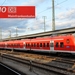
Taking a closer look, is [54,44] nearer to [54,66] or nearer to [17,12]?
[17,12]

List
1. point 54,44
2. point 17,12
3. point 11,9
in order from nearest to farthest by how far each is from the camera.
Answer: point 17,12
point 11,9
point 54,44

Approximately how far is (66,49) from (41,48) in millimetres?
9054

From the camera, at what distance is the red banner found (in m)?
24.5

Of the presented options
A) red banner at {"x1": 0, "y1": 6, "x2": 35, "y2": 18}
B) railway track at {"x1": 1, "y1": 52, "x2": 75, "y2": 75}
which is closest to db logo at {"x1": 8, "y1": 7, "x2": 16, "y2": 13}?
red banner at {"x1": 0, "y1": 6, "x2": 35, "y2": 18}

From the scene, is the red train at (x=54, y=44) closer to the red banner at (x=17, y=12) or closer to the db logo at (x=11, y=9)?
the red banner at (x=17, y=12)

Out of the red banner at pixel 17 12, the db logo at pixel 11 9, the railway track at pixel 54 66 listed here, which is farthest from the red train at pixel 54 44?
the db logo at pixel 11 9

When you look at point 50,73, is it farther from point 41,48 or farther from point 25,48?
point 25,48

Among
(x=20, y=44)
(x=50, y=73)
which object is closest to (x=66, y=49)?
(x=50, y=73)

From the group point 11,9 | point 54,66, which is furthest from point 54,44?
→ point 54,66

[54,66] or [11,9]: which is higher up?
[11,9]

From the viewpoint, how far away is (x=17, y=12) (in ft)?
81.6

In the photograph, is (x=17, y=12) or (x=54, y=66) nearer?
(x=54, y=66)

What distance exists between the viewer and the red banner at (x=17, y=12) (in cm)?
2445

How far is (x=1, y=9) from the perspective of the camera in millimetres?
25656
